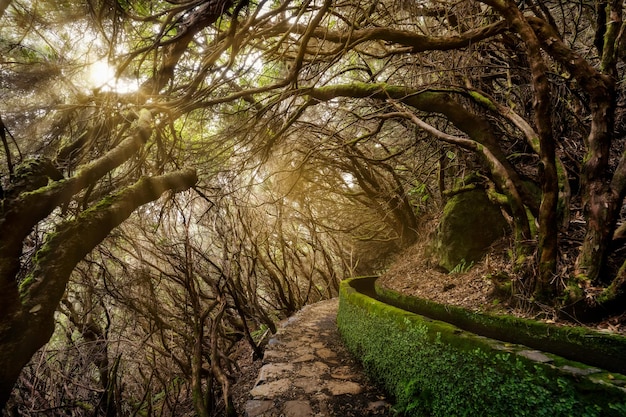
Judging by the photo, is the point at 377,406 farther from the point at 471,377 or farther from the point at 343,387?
the point at 471,377

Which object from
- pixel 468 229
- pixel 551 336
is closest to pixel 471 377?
pixel 551 336

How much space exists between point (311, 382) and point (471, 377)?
245cm

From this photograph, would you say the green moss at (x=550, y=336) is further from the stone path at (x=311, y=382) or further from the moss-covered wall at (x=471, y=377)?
the stone path at (x=311, y=382)

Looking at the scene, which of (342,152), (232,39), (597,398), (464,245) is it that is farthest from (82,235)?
(342,152)

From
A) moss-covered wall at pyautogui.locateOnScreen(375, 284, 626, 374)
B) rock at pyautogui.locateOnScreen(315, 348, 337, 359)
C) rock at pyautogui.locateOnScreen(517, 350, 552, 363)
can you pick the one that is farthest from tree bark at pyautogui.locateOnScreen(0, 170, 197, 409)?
moss-covered wall at pyautogui.locateOnScreen(375, 284, 626, 374)

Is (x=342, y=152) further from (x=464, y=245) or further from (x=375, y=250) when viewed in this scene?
(x=375, y=250)

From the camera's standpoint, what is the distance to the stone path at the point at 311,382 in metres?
3.55

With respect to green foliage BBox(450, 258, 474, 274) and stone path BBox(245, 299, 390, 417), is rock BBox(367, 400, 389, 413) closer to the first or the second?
stone path BBox(245, 299, 390, 417)

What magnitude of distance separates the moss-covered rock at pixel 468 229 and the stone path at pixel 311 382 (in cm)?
271

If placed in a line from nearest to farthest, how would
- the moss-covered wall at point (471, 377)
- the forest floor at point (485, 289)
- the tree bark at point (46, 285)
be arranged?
the tree bark at point (46, 285)
the moss-covered wall at point (471, 377)
the forest floor at point (485, 289)

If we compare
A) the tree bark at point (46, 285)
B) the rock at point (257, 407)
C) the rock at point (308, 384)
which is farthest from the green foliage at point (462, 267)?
the tree bark at point (46, 285)

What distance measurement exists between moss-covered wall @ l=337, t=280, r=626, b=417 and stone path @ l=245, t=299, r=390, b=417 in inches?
13.0

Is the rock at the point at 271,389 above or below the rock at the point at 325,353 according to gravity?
above

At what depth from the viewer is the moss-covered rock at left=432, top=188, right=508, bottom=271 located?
565cm
